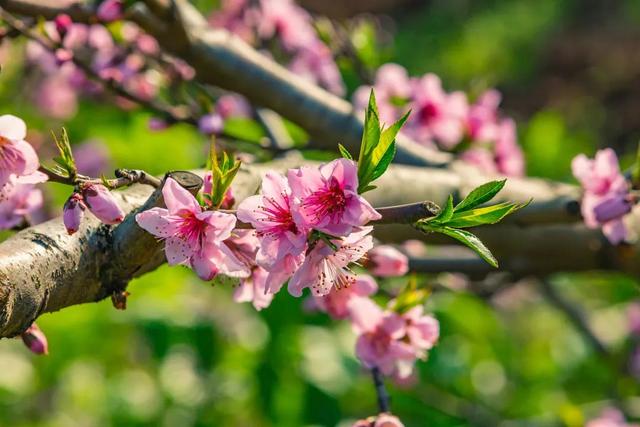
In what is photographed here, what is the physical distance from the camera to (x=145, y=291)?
2.45m

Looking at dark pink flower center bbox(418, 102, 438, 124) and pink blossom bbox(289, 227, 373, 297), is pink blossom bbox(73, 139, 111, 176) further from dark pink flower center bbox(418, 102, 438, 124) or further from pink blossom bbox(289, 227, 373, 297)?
pink blossom bbox(289, 227, 373, 297)

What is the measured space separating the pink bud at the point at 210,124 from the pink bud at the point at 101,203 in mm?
517

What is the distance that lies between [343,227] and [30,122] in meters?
1.79

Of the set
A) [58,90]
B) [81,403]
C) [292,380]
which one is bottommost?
[81,403]

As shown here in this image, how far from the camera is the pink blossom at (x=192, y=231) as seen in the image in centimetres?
73

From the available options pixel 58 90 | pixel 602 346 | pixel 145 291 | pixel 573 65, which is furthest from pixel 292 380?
pixel 573 65

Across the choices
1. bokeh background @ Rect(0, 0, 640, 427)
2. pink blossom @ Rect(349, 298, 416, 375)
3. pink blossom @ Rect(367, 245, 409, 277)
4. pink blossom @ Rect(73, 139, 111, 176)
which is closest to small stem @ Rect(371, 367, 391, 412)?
pink blossom @ Rect(349, 298, 416, 375)

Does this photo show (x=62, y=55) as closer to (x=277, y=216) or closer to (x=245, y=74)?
(x=245, y=74)

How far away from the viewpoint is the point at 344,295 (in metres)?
1.02

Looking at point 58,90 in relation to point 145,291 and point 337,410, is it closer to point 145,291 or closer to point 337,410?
point 145,291

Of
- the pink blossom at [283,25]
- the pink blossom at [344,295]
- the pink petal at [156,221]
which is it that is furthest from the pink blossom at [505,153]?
the pink petal at [156,221]

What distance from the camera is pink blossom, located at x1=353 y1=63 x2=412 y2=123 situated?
1640 mm

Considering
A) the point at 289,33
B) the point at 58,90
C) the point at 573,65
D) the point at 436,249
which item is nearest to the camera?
the point at 436,249

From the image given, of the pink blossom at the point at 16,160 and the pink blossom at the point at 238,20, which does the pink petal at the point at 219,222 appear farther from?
the pink blossom at the point at 238,20
